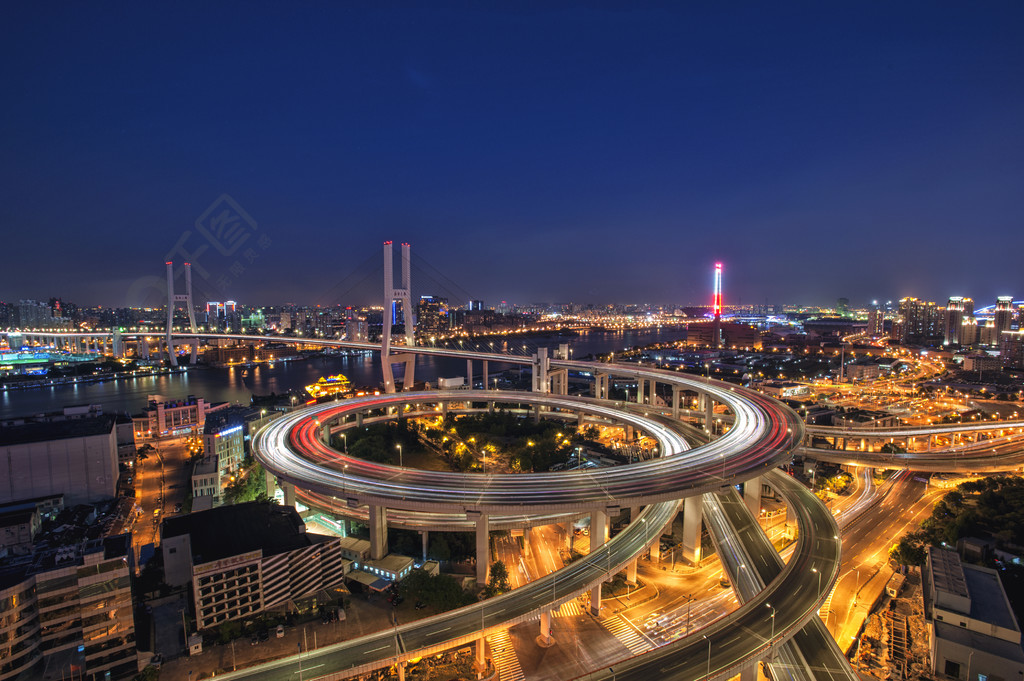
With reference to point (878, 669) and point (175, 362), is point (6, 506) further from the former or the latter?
point (175, 362)

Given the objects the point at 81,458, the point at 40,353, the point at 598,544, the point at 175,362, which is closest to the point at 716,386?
the point at 598,544

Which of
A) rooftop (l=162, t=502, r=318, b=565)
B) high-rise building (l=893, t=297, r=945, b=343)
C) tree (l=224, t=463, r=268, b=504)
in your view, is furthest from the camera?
high-rise building (l=893, t=297, r=945, b=343)

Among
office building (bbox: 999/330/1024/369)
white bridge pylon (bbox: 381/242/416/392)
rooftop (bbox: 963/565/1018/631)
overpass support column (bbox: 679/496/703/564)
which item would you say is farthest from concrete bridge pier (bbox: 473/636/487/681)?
office building (bbox: 999/330/1024/369)

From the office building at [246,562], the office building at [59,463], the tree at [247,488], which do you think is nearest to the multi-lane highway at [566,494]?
the office building at [246,562]

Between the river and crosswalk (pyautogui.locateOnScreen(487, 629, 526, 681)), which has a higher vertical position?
the river

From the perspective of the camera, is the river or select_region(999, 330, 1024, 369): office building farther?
select_region(999, 330, 1024, 369): office building

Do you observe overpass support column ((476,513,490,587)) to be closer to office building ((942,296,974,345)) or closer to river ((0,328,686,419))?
river ((0,328,686,419))

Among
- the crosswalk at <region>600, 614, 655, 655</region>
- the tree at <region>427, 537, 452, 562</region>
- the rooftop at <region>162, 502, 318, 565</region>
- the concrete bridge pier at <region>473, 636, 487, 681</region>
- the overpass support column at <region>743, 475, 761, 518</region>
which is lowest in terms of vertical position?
the crosswalk at <region>600, 614, 655, 655</region>
